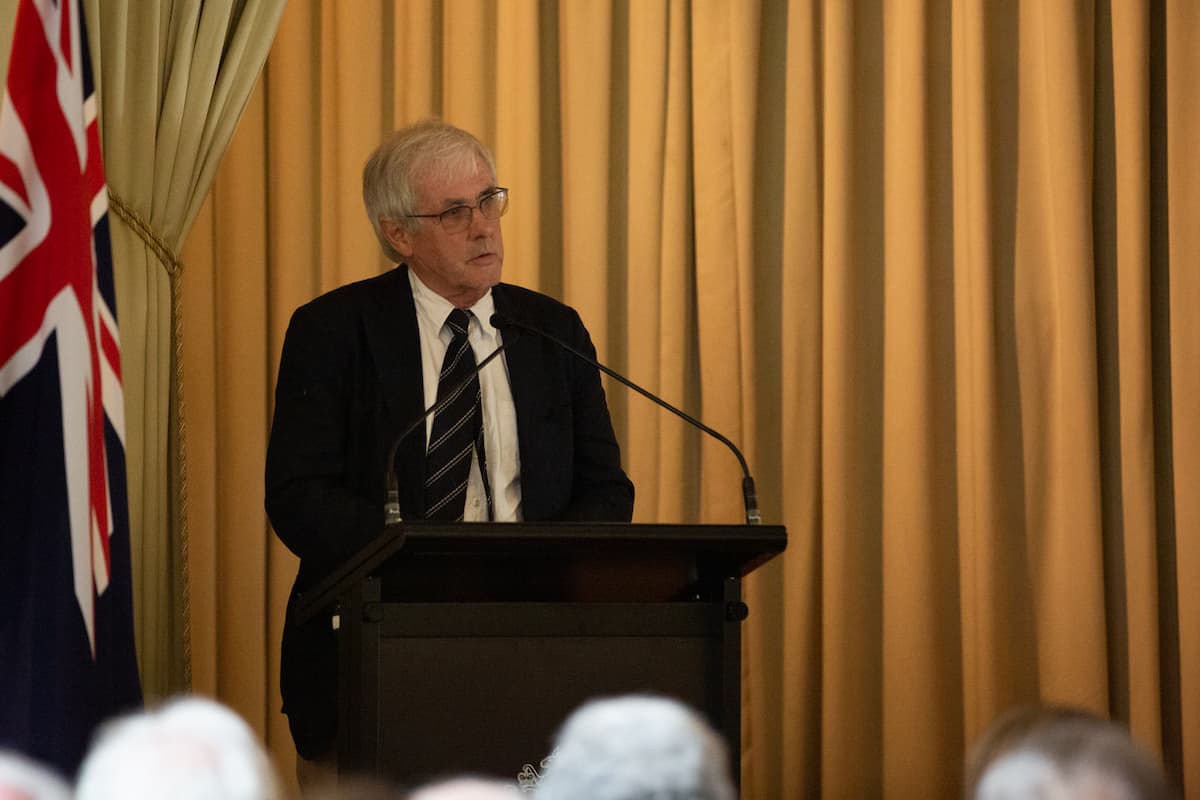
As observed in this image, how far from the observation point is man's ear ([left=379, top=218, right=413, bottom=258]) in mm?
3389

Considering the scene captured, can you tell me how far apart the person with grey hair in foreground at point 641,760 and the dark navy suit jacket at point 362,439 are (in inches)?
83.5

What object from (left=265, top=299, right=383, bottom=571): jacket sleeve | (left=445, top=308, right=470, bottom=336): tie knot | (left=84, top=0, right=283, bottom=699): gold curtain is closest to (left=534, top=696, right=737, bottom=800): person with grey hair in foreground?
(left=265, top=299, right=383, bottom=571): jacket sleeve

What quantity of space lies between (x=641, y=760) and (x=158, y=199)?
10.3ft

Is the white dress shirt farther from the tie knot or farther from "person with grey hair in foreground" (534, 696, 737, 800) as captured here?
"person with grey hair in foreground" (534, 696, 737, 800)

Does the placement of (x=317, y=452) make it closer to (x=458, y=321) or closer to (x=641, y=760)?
(x=458, y=321)

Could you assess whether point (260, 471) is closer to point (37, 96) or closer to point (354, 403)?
point (354, 403)

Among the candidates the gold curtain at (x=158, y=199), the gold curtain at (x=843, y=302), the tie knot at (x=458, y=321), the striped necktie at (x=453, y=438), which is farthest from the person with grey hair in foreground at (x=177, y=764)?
the gold curtain at (x=843, y=302)

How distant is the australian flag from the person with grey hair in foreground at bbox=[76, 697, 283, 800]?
200cm

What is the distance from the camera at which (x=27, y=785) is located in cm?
74

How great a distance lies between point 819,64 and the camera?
14.6 ft

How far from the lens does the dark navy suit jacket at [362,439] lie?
9.96 ft

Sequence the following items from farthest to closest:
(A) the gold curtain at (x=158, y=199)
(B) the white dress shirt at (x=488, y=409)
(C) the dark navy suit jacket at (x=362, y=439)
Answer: (A) the gold curtain at (x=158, y=199) < (B) the white dress shirt at (x=488, y=409) < (C) the dark navy suit jacket at (x=362, y=439)

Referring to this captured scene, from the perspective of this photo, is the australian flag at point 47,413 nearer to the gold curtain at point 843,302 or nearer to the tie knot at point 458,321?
the tie knot at point 458,321

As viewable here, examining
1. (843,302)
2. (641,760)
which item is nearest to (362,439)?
(843,302)
